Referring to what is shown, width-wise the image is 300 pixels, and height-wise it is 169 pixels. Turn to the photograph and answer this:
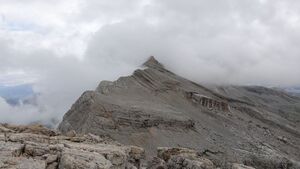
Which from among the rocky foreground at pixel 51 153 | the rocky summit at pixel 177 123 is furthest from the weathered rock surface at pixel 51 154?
the rocky summit at pixel 177 123

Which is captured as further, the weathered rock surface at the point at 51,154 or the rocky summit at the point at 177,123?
the rocky summit at the point at 177,123

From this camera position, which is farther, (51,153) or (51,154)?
(51,153)

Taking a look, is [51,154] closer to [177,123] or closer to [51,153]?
[51,153]

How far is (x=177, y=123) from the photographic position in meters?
138

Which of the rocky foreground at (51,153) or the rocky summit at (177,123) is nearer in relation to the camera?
the rocky foreground at (51,153)

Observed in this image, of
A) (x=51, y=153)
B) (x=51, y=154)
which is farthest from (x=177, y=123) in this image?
(x=51, y=154)

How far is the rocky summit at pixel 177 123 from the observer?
4850 inches

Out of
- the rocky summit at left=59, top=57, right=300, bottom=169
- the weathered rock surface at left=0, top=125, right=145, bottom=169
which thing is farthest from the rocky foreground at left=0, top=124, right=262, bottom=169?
the rocky summit at left=59, top=57, right=300, bottom=169

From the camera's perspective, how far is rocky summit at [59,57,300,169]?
123188mm

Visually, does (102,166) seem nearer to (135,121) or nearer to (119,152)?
(119,152)

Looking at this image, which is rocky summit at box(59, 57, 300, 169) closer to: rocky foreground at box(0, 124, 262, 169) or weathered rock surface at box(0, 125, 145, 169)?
rocky foreground at box(0, 124, 262, 169)

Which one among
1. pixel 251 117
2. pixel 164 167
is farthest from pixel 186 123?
pixel 164 167

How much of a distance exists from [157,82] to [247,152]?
4776 cm

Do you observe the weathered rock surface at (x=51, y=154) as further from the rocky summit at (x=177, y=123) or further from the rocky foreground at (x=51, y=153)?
the rocky summit at (x=177, y=123)
